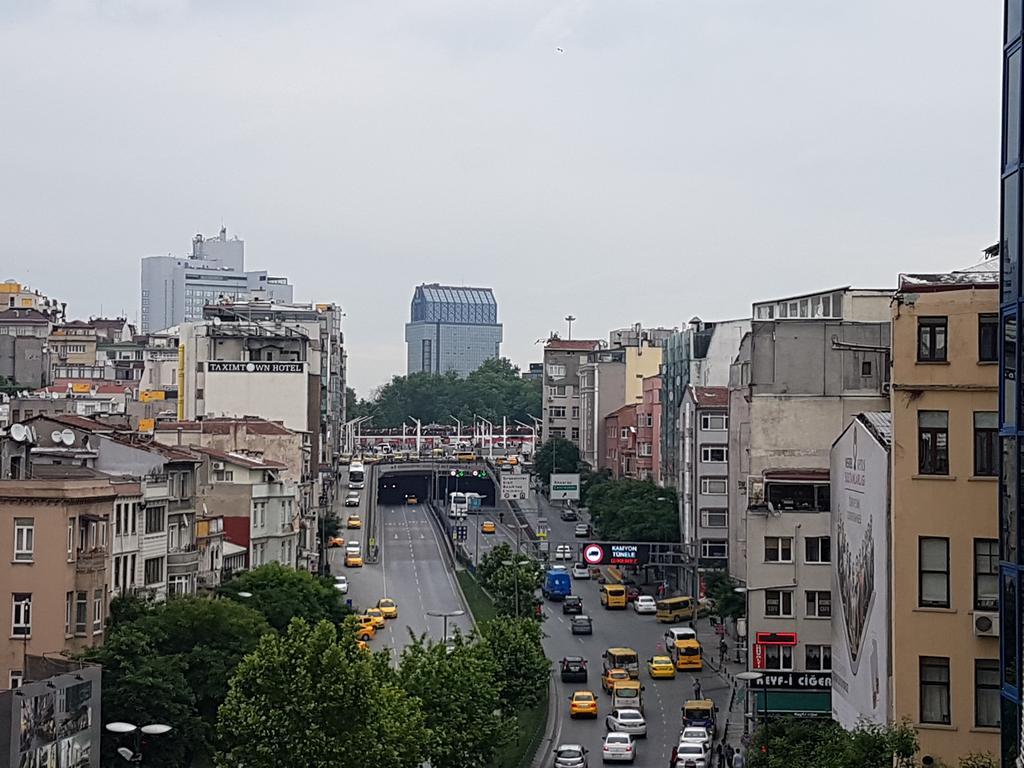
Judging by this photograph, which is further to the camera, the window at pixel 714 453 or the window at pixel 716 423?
the window at pixel 716 423

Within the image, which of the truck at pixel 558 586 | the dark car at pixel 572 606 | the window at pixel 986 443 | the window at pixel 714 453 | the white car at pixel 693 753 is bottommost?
the white car at pixel 693 753

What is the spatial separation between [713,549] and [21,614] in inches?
2001

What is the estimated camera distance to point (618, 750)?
55.4 m

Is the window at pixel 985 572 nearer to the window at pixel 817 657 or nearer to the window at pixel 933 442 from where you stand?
the window at pixel 933 442

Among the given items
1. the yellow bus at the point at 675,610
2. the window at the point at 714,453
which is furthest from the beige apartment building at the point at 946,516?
the window at the point at 714,453

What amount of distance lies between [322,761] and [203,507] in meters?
36.8

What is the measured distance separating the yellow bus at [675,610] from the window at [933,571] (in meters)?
56.6

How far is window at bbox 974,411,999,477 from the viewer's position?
3403 centimetres

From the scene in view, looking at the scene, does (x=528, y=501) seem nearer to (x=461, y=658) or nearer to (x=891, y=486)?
(x=461, y=658)

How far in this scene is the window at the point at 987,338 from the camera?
Result: 111 ft

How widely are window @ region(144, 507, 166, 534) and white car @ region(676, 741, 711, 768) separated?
761 inches

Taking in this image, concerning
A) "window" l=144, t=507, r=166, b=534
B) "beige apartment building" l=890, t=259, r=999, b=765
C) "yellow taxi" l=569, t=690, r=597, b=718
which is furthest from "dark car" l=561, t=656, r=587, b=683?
"beige apartment building" l=890, t=259, r=999, b=765

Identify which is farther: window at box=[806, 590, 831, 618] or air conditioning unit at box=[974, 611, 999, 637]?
window at box=[806, 590, 831, 618]

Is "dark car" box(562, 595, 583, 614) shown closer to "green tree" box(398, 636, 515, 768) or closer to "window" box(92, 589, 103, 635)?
"green tree" box(398, 636, 515, 768)
